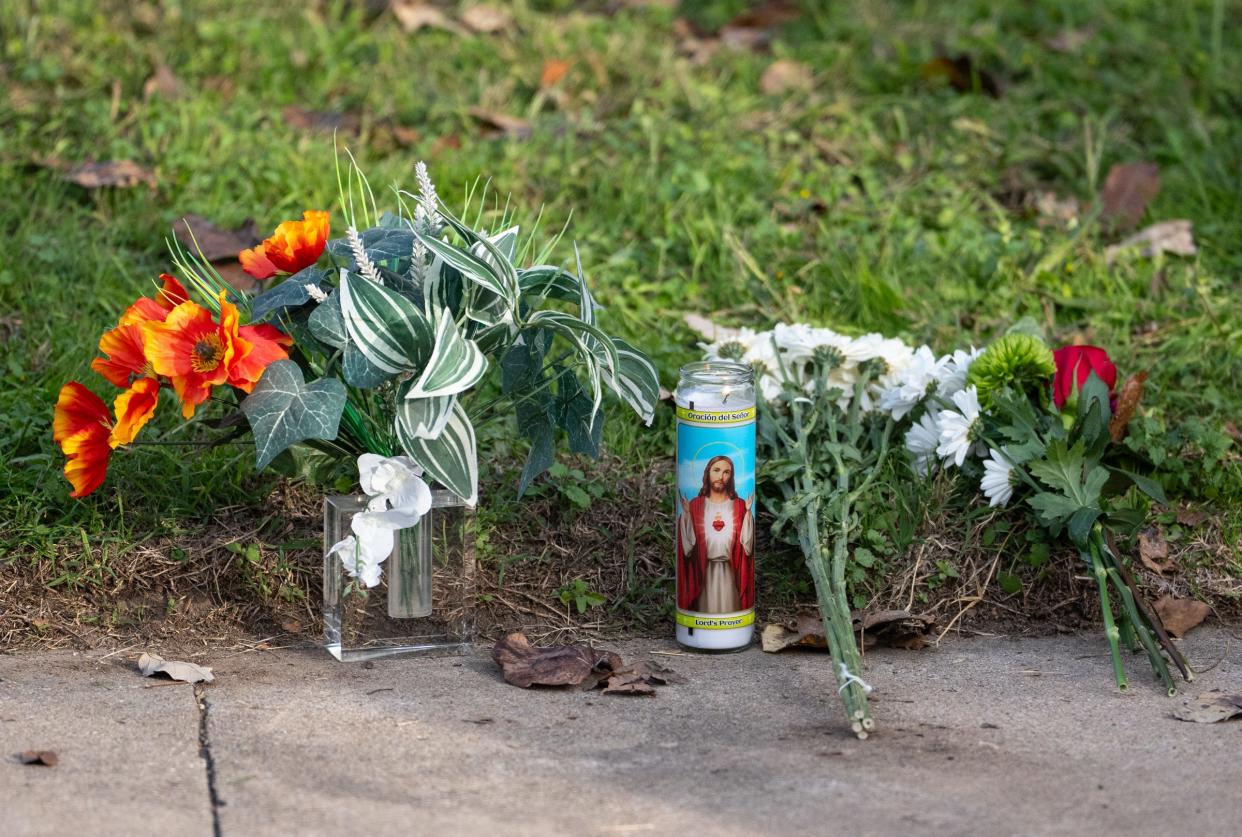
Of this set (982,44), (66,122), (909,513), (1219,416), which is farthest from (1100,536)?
(66,122)

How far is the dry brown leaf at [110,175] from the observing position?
152 inches

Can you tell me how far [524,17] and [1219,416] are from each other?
8.80ft

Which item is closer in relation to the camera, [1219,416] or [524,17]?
[1219,416]

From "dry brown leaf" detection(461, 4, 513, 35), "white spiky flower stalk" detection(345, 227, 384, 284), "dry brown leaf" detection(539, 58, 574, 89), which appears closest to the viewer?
"white spiky flower stalk" detection(345, 227, 384, 284)

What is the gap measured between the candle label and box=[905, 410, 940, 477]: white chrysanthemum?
1.57 ft

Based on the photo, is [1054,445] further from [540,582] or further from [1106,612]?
[540,582]

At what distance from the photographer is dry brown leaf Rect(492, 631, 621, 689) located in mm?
2572

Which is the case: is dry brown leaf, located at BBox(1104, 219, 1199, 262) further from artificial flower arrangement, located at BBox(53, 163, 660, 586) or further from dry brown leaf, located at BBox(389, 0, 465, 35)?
dry brown leaf, located at BBox(389, 0, 465, 35)

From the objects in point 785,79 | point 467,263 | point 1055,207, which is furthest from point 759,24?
point 467,263

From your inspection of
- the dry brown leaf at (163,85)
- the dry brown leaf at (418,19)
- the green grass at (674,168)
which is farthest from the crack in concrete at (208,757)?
the dry brown leaf at (418,19)

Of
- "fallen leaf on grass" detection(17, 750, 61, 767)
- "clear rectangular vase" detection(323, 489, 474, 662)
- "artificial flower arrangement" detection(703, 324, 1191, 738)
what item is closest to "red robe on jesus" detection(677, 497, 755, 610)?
"artificial flower arrangement" detection(703, 324, 1191, 738)

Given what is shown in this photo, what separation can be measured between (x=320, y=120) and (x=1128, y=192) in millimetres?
2285

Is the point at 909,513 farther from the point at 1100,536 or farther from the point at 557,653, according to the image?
the point at 557,653

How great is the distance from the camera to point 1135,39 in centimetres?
488
